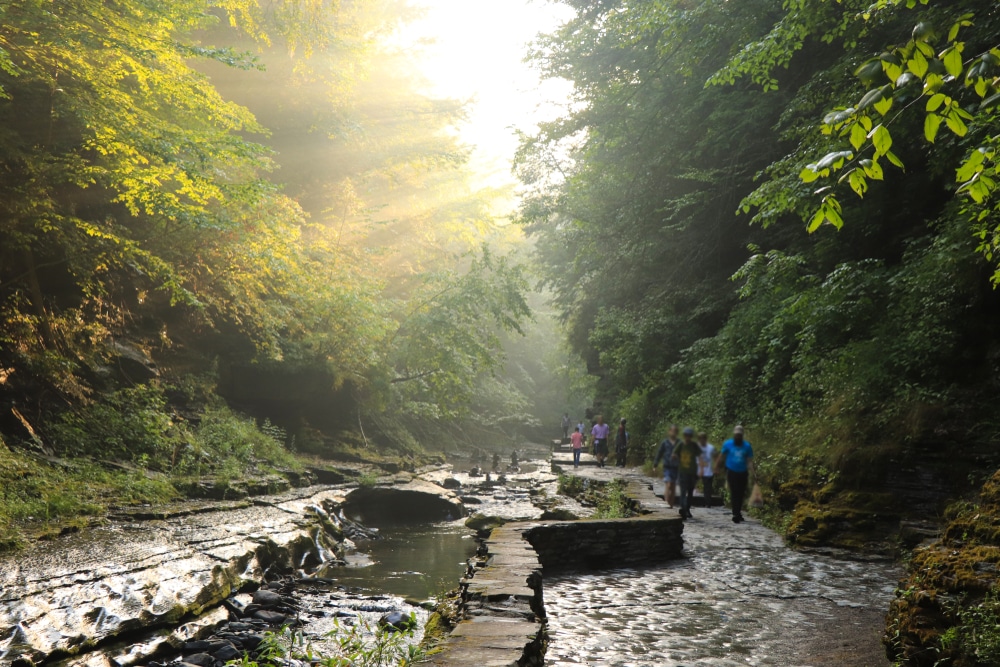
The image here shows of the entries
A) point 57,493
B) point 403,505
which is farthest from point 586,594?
point 403,505

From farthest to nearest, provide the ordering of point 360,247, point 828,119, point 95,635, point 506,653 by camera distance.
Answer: point 360,247 < point 95,635 < point 506,653 < point 828,119

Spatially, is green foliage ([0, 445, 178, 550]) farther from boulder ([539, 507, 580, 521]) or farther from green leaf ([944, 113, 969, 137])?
green leaf ([944, 113, 969, 137])

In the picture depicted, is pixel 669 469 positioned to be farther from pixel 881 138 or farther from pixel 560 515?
pixel 881 138

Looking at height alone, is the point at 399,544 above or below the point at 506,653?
below

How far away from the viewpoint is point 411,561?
11047mm

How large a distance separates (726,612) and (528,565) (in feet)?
6.30

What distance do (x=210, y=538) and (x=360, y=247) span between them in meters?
18.4

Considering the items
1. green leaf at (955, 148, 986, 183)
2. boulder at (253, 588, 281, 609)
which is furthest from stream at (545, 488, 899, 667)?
green leaf at (955, 148, 986, 183)

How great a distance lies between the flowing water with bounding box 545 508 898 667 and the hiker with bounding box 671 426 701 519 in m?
2.63

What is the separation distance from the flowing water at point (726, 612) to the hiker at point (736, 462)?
6.32 ft

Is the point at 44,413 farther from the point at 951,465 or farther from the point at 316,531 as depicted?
the point at 951,465

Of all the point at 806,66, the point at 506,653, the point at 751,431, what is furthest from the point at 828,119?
the point at 806,66

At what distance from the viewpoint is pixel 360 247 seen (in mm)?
25969

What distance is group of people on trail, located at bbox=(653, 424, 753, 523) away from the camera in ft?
34.7
